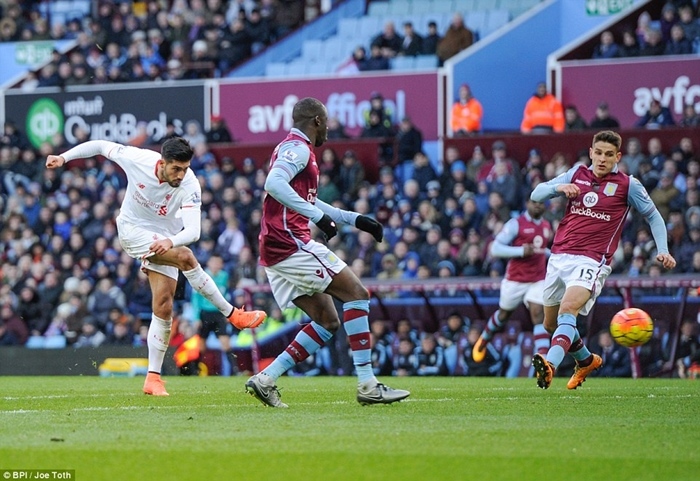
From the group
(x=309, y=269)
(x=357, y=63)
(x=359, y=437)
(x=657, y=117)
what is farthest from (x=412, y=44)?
(x=359, y=437)

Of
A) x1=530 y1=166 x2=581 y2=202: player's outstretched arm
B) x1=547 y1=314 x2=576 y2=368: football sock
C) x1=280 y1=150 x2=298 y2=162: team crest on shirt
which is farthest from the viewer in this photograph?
x1=547 y1=314 x2=576 y2=368: football sock

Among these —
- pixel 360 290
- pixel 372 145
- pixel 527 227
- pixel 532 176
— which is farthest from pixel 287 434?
pixel 372 145

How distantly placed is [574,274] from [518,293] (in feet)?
16.1

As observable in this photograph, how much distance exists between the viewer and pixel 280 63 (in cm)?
2734

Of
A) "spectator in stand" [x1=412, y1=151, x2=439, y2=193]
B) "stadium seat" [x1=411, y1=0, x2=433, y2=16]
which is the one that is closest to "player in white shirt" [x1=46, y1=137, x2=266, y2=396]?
"spectator in stand" [x1=412, y1=151, x2=439, y2=193]

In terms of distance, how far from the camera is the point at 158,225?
11.7 meters

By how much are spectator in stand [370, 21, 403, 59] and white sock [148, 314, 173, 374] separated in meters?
13.8

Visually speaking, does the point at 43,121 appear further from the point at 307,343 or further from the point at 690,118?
the point at 307,343

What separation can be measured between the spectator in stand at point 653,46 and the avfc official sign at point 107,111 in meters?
8.51

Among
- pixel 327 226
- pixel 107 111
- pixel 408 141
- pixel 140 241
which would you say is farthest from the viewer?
pixel 107 111

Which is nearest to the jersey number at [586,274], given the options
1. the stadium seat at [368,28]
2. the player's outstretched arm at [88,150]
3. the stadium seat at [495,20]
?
the player's outstretched arm at [88,150]

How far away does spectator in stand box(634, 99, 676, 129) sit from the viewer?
20.7 metres

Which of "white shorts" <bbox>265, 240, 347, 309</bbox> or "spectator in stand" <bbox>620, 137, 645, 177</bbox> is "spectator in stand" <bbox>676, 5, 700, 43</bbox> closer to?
"spectator in stand" <bbox>620, 137, 645, 177</bbox>

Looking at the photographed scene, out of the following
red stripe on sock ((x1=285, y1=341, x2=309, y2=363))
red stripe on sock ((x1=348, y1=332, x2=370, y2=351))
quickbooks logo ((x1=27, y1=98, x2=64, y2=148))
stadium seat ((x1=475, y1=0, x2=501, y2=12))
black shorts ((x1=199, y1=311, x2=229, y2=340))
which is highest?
stadium seat ((x1=475, y1=0, x2=501, y2=12))
